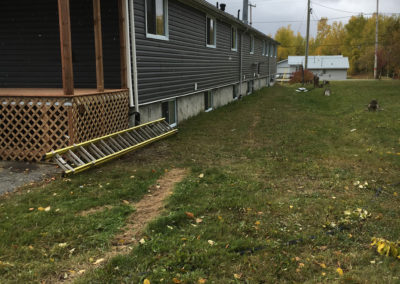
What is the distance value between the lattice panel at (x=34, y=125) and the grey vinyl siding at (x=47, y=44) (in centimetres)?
242

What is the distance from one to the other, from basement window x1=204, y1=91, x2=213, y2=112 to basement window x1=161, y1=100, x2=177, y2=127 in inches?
155

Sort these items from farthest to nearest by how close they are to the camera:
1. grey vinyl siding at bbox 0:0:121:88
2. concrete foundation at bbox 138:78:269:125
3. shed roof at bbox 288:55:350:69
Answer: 1. shed roof at bbox 288:55:350:69
2. concrete foundation at bbox 138:78:269:125
3. grey vinyl siding at bbox 0:0:121:88

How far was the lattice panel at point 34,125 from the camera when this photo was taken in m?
6.99

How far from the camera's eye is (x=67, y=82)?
22.5ft

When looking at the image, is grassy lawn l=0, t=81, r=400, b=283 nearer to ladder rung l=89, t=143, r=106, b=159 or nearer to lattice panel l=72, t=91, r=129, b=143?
ladder rung l=89, t=143, r=106, b=159

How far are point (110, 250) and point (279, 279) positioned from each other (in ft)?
5.93

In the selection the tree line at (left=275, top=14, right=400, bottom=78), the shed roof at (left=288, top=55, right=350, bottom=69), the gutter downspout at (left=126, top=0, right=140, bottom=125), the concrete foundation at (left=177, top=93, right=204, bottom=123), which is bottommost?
the concrete foundation at (left=177, top=93, right=204, bottom=123)

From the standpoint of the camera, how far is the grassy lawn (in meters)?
3.41

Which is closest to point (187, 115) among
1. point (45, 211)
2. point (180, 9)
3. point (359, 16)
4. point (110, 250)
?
point (180, 9)

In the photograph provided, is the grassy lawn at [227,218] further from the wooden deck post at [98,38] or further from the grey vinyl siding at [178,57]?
the grey vinyl siding at [178,57]

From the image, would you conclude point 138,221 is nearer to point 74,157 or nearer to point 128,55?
point 74,157

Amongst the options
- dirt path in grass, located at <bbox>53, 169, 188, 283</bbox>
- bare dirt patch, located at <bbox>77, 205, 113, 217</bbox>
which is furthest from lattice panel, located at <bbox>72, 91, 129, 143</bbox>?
bare dirt patch, located at <bbox>77, 205, 113, 217</bbox>

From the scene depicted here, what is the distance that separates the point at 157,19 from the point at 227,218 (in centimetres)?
772

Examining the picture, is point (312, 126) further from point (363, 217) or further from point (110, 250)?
point (110, 250)
